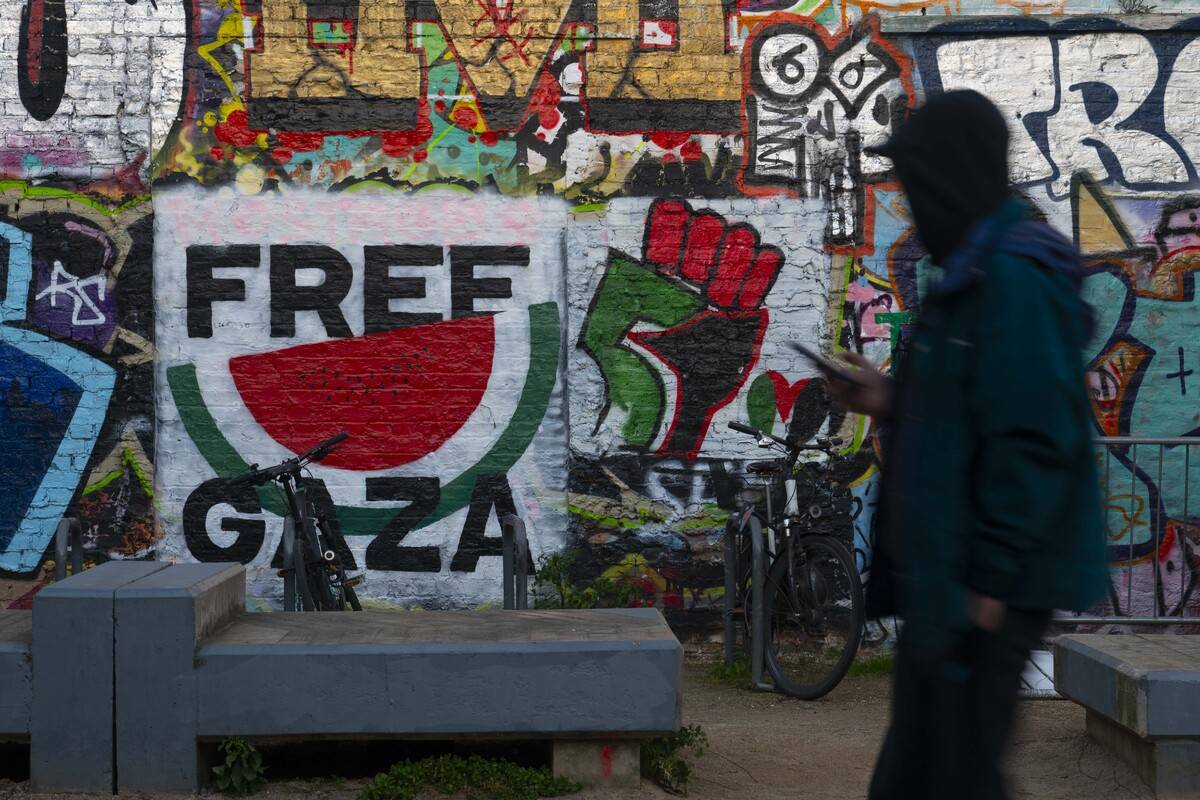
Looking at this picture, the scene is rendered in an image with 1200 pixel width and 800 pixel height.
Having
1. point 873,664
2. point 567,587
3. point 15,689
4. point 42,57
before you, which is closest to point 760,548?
point 873,664

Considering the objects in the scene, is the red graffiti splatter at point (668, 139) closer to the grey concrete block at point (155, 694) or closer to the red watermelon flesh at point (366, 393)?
the red watermelon flesh at point (366, 393)

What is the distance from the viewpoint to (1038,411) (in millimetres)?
2521

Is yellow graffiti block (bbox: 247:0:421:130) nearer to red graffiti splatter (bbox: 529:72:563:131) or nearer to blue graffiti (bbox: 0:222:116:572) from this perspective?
red graffiti splatter (bbox: 529:72:563:131)

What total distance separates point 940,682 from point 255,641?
3.03 meters

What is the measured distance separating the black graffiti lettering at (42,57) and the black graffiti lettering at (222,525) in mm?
2555

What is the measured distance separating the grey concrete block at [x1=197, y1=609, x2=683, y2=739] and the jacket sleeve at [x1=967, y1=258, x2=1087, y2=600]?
7.74ft

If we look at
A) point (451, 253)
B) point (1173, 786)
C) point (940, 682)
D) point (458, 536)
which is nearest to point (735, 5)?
point (451, 253)

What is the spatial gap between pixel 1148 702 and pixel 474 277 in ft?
15.9

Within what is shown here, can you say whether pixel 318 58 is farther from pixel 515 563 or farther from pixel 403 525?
pixel 515 563

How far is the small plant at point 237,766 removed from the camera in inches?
185

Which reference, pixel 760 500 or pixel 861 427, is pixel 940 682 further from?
pixel 861 427

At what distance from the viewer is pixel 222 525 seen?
27.0ft

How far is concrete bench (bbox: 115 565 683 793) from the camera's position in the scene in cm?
468

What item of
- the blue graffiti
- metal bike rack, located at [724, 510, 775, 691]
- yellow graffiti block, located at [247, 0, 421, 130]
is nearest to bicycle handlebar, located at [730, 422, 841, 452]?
metal bike rack, located at [724, 510, 775, 691]
